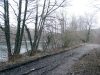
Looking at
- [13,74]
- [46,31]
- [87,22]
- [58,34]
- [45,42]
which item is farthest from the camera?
[87,22]

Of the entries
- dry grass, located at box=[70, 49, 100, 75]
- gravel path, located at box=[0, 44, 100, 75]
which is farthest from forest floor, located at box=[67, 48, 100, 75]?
gravel path, located at box=[0, 44, 100, 75]

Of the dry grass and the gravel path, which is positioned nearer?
the gravel path

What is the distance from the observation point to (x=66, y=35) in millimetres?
29766

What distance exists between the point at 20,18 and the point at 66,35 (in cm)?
1483

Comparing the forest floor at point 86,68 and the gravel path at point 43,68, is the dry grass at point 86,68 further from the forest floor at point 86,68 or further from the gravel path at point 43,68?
the gravel path at point 43,68

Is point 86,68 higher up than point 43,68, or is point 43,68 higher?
point 43,68

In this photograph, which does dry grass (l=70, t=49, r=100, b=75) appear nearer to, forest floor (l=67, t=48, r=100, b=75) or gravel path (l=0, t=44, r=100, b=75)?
forest floor (l=67, t=48, r=100, b=75)

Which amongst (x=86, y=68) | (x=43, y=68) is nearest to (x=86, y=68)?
(x=86, y=68)

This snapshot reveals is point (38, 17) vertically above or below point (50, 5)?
below

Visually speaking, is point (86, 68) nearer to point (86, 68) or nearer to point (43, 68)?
point (86, 68)

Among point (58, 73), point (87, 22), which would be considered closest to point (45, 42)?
point (58, 73)

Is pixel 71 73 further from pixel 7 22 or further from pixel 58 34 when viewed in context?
pixel 58 34

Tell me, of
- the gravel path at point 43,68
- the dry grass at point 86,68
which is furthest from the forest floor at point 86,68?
the gravel path at point 43,68

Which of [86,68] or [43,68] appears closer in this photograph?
[43,68]
